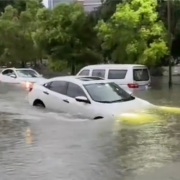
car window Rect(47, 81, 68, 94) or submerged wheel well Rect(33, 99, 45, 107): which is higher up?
car window Rect(47, 81, 68, 94)

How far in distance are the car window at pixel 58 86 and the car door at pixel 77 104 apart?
214 mm

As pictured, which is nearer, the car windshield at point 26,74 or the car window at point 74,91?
the car window at point 74,91

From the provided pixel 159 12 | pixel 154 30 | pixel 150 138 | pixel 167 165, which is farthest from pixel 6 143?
pixel 159 12

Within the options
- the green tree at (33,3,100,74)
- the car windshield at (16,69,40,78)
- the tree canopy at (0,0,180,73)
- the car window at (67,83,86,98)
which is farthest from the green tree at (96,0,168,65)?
the car window at (67,83,86,98)

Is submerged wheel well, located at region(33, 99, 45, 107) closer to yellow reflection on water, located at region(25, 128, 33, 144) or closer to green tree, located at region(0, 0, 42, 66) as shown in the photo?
yellow reflection on water, located at region(25, 128, 33, 144)

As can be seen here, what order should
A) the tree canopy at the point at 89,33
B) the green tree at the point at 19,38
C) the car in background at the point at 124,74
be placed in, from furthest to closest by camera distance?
the green tree at the point at 19,38
the tree canopy at the point at 89,33
the car in background at the point at 124,74

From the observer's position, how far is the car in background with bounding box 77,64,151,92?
2357 cm

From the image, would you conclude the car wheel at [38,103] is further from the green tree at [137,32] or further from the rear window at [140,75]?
the green tree at [137,32]

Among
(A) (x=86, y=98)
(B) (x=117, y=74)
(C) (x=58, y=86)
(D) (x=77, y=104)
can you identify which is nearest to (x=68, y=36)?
(B) (x=117, y=74)

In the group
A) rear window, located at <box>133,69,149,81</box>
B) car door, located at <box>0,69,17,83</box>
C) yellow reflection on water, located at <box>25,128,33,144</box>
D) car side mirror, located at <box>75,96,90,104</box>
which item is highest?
car side mirror, located at <box>75,96,90,104</box>

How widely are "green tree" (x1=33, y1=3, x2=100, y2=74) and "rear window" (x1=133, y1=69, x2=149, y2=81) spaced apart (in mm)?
13009

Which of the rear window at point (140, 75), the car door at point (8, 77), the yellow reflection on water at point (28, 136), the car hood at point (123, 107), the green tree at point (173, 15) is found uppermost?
the green tree at point (173, 15)

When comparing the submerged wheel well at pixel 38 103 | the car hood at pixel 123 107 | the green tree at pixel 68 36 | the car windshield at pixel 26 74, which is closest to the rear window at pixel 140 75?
the submerged wheel well at pixel 38 103

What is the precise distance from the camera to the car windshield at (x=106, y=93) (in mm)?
13250
